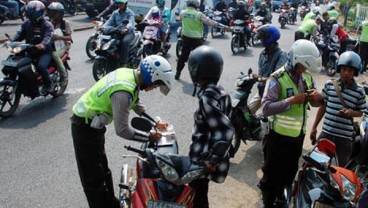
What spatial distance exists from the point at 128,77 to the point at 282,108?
138 centimetres

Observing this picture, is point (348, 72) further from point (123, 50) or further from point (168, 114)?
point (123, 50)

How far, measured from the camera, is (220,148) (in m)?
2.61

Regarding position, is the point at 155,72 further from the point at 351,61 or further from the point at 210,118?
the point at 351,61

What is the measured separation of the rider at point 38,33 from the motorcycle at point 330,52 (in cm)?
787

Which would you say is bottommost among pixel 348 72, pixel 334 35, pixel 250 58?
pixel 250 58

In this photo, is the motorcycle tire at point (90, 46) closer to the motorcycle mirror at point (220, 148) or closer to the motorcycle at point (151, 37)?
the motorcycle at point (151, 37)

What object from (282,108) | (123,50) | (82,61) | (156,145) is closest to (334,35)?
(123,50)

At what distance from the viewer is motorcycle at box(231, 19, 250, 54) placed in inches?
520

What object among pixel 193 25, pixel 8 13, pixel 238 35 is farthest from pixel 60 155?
pixel 8 13

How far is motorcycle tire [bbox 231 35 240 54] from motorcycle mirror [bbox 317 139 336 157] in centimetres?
1023

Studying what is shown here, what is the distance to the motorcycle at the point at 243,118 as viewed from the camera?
18.1 feet

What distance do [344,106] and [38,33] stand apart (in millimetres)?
4879

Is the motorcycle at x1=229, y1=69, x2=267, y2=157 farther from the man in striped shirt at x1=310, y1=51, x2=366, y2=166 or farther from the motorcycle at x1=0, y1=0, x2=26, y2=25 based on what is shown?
the motorcycle at x1=0, y1=0, x2=26, y2=25

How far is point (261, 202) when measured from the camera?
4453mm
